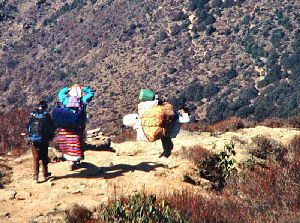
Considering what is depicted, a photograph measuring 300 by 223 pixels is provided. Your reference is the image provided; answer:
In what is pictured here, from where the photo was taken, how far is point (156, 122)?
9.09 metres

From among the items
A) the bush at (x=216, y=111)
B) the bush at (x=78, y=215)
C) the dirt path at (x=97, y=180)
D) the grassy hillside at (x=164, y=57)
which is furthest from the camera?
the grassy hillside at (x=164, y=57)

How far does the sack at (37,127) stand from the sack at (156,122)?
Result: 211 cm

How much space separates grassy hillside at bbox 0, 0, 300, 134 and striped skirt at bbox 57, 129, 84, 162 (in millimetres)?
27043

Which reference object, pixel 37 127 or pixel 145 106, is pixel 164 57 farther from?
pixel 37 127

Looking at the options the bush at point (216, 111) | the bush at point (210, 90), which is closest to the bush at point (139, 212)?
the bush at point (216, 111)

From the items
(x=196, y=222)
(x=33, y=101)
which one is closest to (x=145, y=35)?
(x=33, y=101)

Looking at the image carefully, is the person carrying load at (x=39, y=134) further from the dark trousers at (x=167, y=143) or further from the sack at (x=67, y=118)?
the dark trousers at (x=167, y=143)

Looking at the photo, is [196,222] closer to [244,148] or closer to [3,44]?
[244,148]

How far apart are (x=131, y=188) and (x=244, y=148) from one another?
387 cm

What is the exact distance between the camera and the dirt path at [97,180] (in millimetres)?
7336

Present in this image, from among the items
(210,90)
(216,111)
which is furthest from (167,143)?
(210,90)

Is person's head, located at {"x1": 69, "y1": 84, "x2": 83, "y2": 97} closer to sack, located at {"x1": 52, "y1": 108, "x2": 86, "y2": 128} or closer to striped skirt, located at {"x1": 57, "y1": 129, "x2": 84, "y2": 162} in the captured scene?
sack, located at {"x1": 52, "y1": 108, "x2": 86, "y2": 128}

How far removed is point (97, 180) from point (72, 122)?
133cm

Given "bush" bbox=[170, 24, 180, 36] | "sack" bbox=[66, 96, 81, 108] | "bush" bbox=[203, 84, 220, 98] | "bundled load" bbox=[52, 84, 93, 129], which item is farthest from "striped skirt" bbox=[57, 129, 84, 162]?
"bush" bbox=[170, 24, 180, 36]
